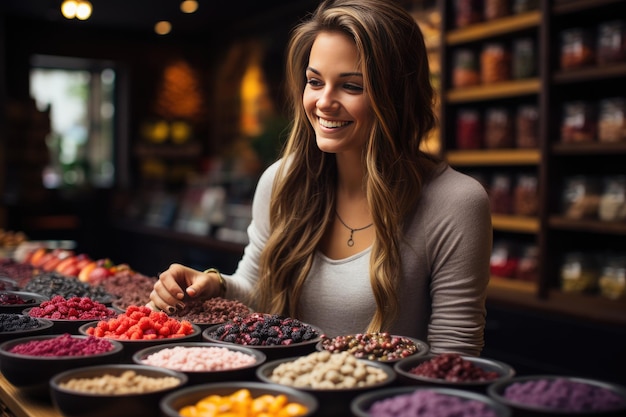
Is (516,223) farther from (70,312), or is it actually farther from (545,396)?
(545,396)

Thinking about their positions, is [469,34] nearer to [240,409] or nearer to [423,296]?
[423,296]

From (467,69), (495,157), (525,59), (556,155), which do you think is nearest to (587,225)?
(556,155)

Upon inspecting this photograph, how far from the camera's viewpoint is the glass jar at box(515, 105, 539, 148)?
405cm

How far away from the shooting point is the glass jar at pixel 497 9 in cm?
422

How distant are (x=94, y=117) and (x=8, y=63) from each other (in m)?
1.32

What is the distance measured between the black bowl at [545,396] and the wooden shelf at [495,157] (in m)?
2.85

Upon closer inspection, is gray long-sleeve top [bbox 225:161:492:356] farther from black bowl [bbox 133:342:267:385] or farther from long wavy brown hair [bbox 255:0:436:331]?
black bowl [bbox 133:342:267:385]

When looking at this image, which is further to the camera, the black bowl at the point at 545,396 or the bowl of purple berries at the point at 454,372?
the bowl of purple berries at the point at 454,372

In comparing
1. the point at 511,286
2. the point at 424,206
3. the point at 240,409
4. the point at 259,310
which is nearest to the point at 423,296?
the point at 424,206

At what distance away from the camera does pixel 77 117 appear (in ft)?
28.9

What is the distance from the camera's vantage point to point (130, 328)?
1689mm

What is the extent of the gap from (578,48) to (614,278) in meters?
1.14

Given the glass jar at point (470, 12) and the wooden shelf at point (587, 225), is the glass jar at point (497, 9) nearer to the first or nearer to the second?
the glass jar at point (470, 12)

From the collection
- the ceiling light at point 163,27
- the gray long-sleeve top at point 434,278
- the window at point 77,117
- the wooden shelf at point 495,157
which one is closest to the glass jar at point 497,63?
the wooden shelf at point 495,157
